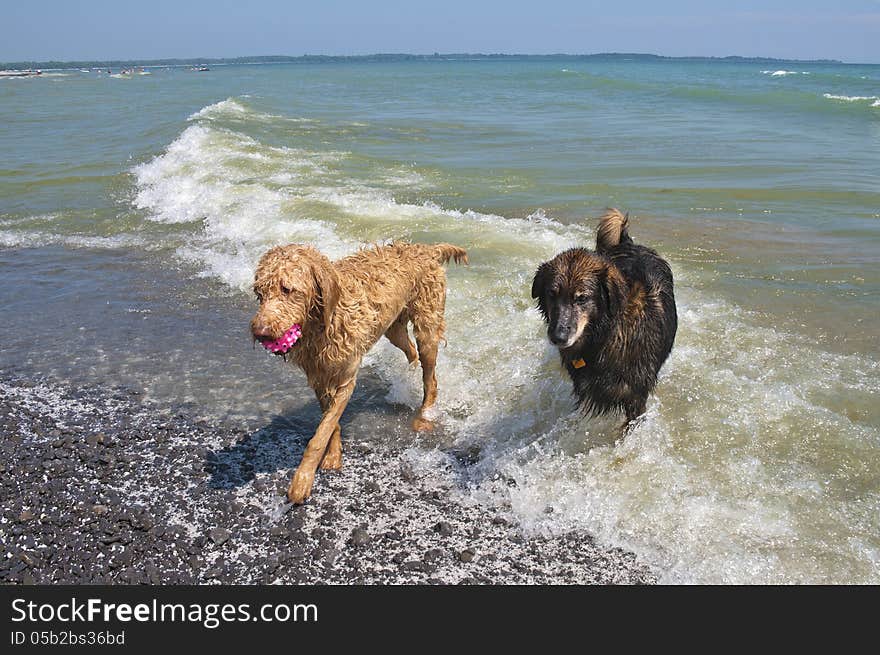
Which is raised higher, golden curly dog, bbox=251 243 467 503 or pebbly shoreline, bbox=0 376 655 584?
golden curly dog, bbox=251 243 467 503

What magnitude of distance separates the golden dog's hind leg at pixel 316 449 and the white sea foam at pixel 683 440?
3.26 ft

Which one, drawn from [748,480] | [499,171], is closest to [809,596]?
[748,480]

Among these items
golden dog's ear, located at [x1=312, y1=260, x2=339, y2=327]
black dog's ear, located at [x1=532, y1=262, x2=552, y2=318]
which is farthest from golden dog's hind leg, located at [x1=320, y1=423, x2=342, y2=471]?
black dog's ear, located at [x1=532, y1=262, x2=552, y2=318]

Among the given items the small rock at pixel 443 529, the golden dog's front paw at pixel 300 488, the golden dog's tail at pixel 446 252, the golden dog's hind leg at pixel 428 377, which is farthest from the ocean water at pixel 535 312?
the golden dog's tail at pixel 446 252

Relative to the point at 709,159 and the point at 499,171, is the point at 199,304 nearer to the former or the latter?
the point at 499,171

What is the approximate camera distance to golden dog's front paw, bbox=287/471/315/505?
5.34 metres

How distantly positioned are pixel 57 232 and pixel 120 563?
36.0 feet

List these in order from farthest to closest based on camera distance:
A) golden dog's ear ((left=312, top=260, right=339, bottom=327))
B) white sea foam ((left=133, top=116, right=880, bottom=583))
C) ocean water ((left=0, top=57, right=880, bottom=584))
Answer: ocean water ((left=0, top=57, right=880, bottom=584)) < golden dog's ear ((left=312, top=260, right=339, bottom=327)) < white sea foam ((left=133, top=116, right=880, bottom=583))

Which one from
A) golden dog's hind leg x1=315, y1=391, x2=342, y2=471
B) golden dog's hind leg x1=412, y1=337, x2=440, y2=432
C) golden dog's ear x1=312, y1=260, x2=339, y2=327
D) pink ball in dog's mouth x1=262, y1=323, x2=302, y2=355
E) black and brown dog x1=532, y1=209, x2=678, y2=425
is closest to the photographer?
pink ball in dog's mouth x1=262, y1=323, x2=302, y2=355

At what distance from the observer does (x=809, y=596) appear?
4352 mm

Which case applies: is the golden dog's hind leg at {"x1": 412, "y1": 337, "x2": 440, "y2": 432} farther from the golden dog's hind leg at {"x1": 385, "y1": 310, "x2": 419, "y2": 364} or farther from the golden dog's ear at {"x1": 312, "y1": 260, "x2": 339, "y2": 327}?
the golden dog's ear at {"x1": 312, "y1": 260, "x2": 339, "y2": 327}

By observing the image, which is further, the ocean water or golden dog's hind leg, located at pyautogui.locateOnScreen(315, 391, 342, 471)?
golden dog's hind leg, located at pyautogui.locateOnScreen(315, 391, 342, 471)

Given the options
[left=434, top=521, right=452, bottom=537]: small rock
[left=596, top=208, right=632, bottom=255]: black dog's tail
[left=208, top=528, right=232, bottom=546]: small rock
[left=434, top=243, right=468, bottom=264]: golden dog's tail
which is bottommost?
[left=208, top=528, right=232, bottom=546]: small rock

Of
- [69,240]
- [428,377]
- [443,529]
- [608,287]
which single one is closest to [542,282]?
[608,287]
